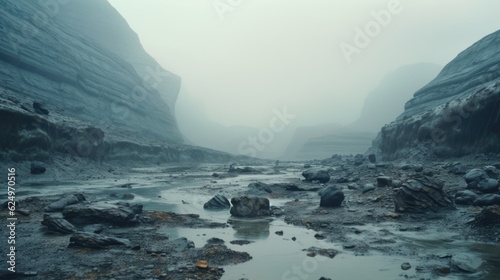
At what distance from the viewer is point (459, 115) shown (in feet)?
78.5

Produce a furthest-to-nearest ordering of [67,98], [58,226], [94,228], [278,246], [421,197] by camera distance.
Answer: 1. [67,98]
2. [421,197]
3. [94,228]
4. [58,226]
5. [278,246]

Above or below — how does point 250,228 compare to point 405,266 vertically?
below

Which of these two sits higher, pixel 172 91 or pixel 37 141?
pixel 172 91

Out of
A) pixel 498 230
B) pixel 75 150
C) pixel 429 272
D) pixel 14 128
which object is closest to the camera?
pixel 429 272

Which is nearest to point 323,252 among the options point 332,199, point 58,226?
point 332,199

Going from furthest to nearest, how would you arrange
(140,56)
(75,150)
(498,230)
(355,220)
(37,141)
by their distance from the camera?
(140,56) < (75,150) < (37,141) < (355,220) < (498,230)

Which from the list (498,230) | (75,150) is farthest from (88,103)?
(498,230)

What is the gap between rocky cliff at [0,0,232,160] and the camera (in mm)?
23984

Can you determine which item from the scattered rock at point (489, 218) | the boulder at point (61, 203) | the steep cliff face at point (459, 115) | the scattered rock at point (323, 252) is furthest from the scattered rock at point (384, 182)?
the boulder at point (61, 203)

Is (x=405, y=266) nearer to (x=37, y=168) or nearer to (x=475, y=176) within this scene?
(x=475, y=176)

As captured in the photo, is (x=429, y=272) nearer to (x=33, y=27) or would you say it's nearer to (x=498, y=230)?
(x=498, y=230)

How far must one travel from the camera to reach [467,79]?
132 feet

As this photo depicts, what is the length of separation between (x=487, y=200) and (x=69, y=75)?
5756cm

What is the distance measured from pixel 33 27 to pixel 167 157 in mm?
29183
